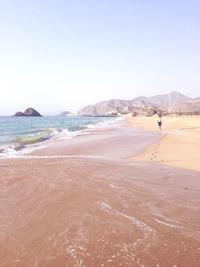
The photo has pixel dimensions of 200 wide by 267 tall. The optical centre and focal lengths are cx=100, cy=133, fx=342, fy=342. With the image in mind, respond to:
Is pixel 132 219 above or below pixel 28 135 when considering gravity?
above

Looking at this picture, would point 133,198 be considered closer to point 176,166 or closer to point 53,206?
point 53,206

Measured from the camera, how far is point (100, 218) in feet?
22.6

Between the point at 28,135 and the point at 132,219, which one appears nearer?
the point at 132,219

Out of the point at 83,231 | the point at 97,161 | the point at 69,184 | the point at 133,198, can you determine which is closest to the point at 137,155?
the point at 97,161

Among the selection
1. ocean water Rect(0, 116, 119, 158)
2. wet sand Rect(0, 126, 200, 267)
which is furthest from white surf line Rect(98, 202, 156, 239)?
ocean water Rect(0, 116, 119, 158)

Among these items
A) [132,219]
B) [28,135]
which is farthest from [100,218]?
[28,135]

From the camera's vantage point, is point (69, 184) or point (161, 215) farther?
point (69, 184)

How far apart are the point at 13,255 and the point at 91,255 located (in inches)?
47.1

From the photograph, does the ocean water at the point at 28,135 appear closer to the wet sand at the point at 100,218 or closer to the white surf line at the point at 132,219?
the wet sand at the point at 100,218

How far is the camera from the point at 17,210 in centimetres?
751

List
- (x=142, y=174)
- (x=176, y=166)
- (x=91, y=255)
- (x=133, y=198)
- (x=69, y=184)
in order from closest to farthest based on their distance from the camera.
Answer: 1. (x=91, y=255)
2. (x=133, y=198)
3. (x=69, y=184)
4. (x=142, y=174)
5. (x=176, y=166)

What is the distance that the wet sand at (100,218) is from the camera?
520 cm

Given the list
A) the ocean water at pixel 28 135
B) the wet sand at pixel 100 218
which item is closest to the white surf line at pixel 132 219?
the wet sand at pixel 100 218

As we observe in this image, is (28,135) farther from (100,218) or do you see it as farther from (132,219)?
(132,219)
